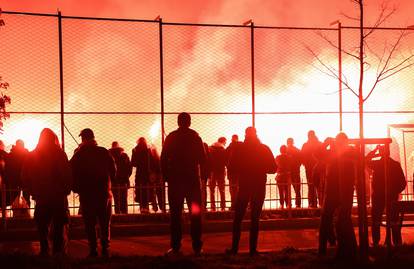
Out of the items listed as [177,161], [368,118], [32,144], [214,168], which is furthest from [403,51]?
[177,161]

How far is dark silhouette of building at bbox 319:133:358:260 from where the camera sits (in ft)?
38.0

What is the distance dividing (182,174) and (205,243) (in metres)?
3.46

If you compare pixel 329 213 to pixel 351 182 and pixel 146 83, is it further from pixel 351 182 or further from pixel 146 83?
pixel 146 83

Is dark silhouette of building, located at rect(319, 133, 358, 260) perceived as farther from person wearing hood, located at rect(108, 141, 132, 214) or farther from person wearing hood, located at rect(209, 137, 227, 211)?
person wearing hood, located at rect(209, 137, 227, 211)

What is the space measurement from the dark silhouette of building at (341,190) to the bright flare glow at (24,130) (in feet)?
28.8

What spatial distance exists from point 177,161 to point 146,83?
7657mm

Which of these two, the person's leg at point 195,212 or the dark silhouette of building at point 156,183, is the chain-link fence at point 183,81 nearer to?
the dark silhouette of building at point 156,183

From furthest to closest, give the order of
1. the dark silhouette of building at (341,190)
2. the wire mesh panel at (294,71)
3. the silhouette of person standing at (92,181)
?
the wire mesh panel at (294,71) < the silhouette of person standing at (92,181) < the dark silhouette of building at (341,190)

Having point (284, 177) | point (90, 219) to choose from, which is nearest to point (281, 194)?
point (284, 177)

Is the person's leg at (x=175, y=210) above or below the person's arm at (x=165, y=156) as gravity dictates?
below

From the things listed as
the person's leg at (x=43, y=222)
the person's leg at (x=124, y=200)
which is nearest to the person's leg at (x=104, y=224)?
the person's leg at (x=43, y=222)

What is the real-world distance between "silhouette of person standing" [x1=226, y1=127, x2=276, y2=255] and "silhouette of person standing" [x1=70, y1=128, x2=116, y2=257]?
1868mm

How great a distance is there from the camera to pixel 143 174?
20.0m

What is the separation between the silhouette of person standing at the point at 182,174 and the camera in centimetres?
1283
